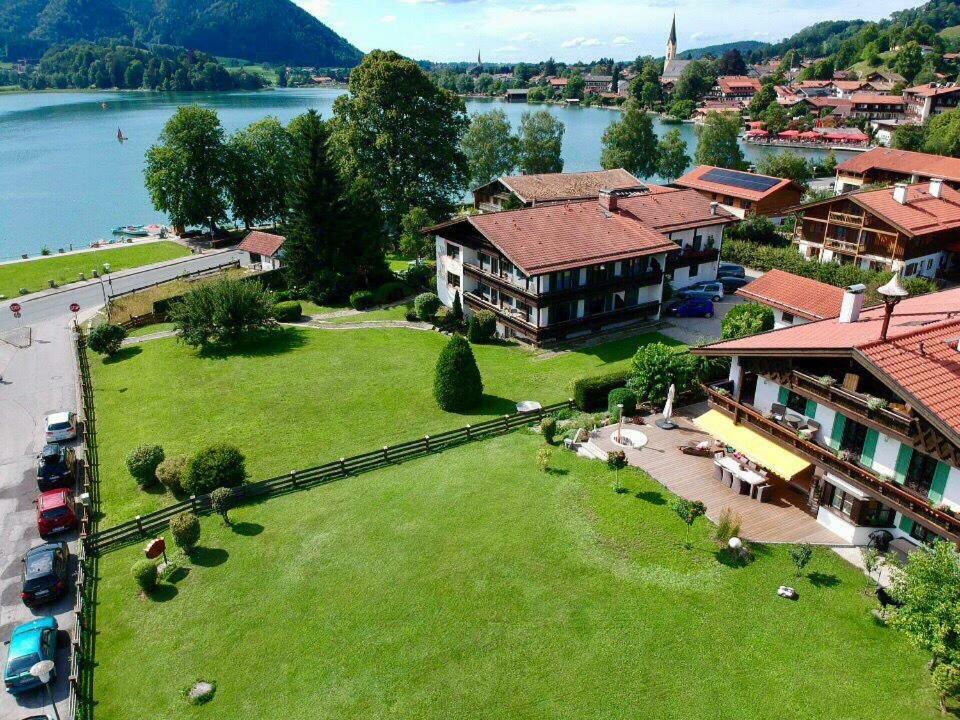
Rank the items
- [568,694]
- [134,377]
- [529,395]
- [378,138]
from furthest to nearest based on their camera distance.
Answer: [378,138] → [134,377] → [529,395] → [568,694]

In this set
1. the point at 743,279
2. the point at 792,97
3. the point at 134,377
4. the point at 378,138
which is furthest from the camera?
the point at 792,97

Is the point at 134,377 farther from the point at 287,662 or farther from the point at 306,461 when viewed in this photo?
the point at 287,662

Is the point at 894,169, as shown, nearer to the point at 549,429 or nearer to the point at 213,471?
the point at 549,429

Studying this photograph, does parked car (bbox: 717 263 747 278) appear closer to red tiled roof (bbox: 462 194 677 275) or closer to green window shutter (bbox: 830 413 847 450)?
red tiled roof (bbox: 462 194 677 275)

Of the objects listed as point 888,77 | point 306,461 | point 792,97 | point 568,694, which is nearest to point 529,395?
point 306,461

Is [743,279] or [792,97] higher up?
[792,97]
